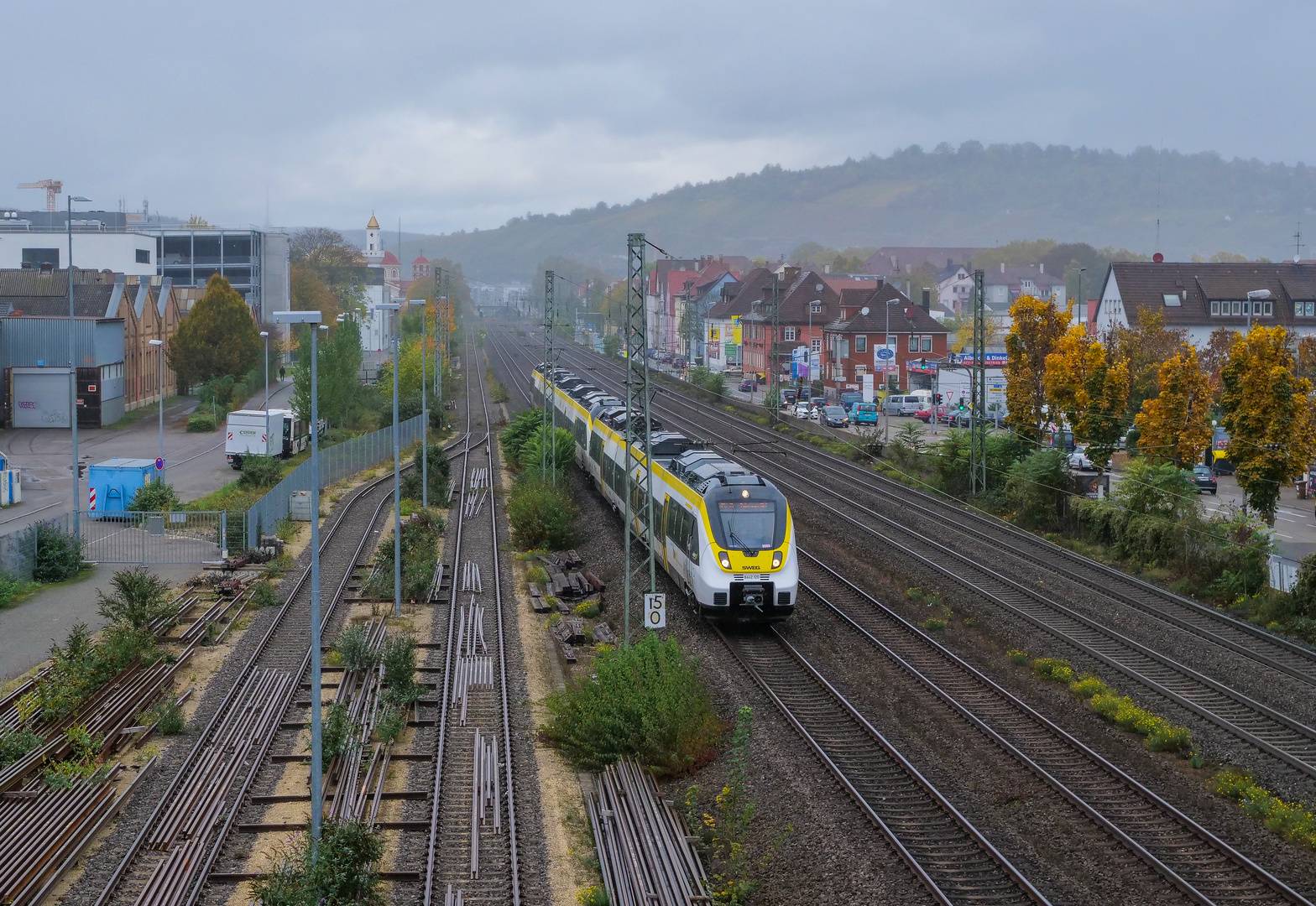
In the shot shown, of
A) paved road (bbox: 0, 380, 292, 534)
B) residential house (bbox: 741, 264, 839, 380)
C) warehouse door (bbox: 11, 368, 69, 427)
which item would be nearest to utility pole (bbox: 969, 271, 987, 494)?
paved road (bbox: 0, 380, 292, 534)

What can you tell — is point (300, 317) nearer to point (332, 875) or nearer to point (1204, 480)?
point (332, 875)

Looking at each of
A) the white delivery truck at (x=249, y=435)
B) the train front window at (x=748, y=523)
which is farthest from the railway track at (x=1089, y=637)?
the white delivery truck at (x=249, y=435)

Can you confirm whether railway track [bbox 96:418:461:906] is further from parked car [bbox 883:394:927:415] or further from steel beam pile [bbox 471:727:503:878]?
parked car [bbox 883:394:927:415]

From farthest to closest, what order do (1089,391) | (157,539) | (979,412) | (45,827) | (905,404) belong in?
(905,404), (979,412), (1089,391), (157,539), (45,827)

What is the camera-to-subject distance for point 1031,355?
42625 mm

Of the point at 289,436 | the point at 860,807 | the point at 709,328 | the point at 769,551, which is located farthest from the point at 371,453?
the point at 709,328

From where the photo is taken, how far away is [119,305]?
203ft

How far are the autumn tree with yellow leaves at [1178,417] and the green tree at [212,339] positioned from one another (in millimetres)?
50081

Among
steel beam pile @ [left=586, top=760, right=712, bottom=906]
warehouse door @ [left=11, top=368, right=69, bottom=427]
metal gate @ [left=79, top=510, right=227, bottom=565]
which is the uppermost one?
warehouse door @ [left=11, top=368, right=69, bottom=427]

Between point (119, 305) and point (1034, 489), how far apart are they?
47.8 meters

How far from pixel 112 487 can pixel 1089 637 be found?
2678cm

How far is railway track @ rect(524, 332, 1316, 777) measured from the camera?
17859mm

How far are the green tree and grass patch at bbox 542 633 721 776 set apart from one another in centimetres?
5456

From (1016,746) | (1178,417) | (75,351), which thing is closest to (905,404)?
(1178,417)
